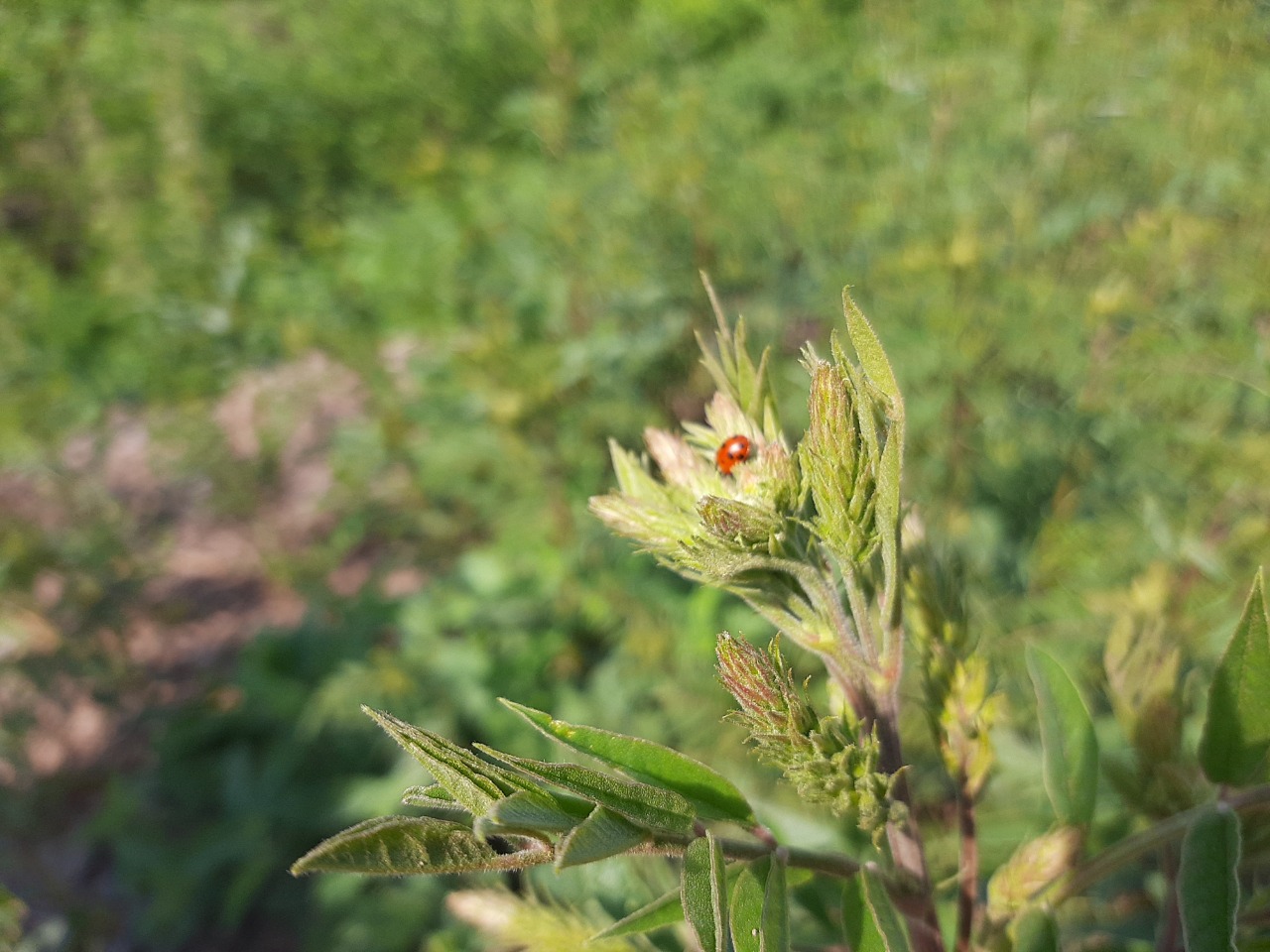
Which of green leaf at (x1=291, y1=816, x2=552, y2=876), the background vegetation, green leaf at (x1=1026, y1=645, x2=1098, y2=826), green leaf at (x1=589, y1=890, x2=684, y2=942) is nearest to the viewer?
green leaf at (x1=291, y1=816, x2=552, y2=876)

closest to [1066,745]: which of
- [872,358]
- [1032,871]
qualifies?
[1032,871]

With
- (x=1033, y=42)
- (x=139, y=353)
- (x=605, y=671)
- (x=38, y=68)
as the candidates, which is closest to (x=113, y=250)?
(x=139, y=353)

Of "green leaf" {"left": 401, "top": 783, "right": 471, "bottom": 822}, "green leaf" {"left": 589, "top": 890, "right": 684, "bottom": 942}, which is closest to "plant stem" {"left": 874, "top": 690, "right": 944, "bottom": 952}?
"green leaf" {"left": 589, "top": 890, "right": 684, "bottom": 942}

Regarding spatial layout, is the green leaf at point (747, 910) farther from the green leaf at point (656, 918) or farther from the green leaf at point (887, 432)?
the green leaf at point (887, 432)

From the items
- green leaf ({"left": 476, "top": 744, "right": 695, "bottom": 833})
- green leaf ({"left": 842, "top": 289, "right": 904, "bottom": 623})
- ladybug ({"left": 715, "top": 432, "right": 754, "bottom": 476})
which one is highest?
green leaf ({"left": 842, "top": 289, "right": 904, "bottom": 623})

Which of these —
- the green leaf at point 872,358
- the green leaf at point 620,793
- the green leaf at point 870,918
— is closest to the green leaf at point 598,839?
the green leaf at point 620,793

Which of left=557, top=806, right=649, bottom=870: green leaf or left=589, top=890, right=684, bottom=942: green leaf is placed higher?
left=557, top=806, right=649, bottom=870: green leaf

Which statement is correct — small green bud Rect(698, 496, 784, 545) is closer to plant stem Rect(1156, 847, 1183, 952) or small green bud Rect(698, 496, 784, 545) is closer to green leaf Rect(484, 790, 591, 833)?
green leaf Rect(484, 790, 591, 833)

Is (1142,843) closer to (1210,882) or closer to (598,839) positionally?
(1210,882)
